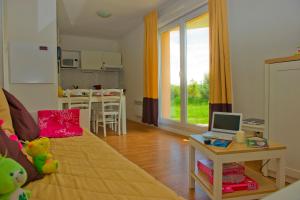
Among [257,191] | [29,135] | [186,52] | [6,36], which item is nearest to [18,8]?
[6,36]

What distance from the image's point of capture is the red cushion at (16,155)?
955 millimetres

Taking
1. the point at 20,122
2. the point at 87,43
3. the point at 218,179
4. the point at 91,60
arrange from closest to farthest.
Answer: the point at 218,179 → the point at 20,122 → the point at 91,60 → the point at 87,43

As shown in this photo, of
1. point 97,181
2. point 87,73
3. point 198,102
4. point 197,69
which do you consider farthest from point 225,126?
point 87,73

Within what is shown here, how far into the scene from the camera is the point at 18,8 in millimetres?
3312

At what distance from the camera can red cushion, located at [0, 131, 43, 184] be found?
955mm

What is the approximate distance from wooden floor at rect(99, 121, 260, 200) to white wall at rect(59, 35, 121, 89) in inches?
124

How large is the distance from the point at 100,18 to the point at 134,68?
1.64 m

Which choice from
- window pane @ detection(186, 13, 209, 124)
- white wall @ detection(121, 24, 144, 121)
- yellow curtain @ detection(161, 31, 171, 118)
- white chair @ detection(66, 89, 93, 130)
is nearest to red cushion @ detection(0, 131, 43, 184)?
white chair @ detection(66, 89, 93, 130)

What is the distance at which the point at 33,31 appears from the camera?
341 cm

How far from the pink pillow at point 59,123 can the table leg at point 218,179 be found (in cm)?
127

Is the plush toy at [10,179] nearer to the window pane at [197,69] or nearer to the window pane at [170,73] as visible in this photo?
the window pane at [197,69]

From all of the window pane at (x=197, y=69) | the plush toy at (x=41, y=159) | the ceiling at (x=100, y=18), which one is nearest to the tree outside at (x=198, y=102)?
the window pane at (x=197, y=69)

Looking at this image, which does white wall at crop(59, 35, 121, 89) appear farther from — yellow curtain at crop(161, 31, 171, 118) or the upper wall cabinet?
yellow curtain at crop(161, 31, 171, 118)

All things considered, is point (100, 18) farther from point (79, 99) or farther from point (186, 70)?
point (186, 70)
